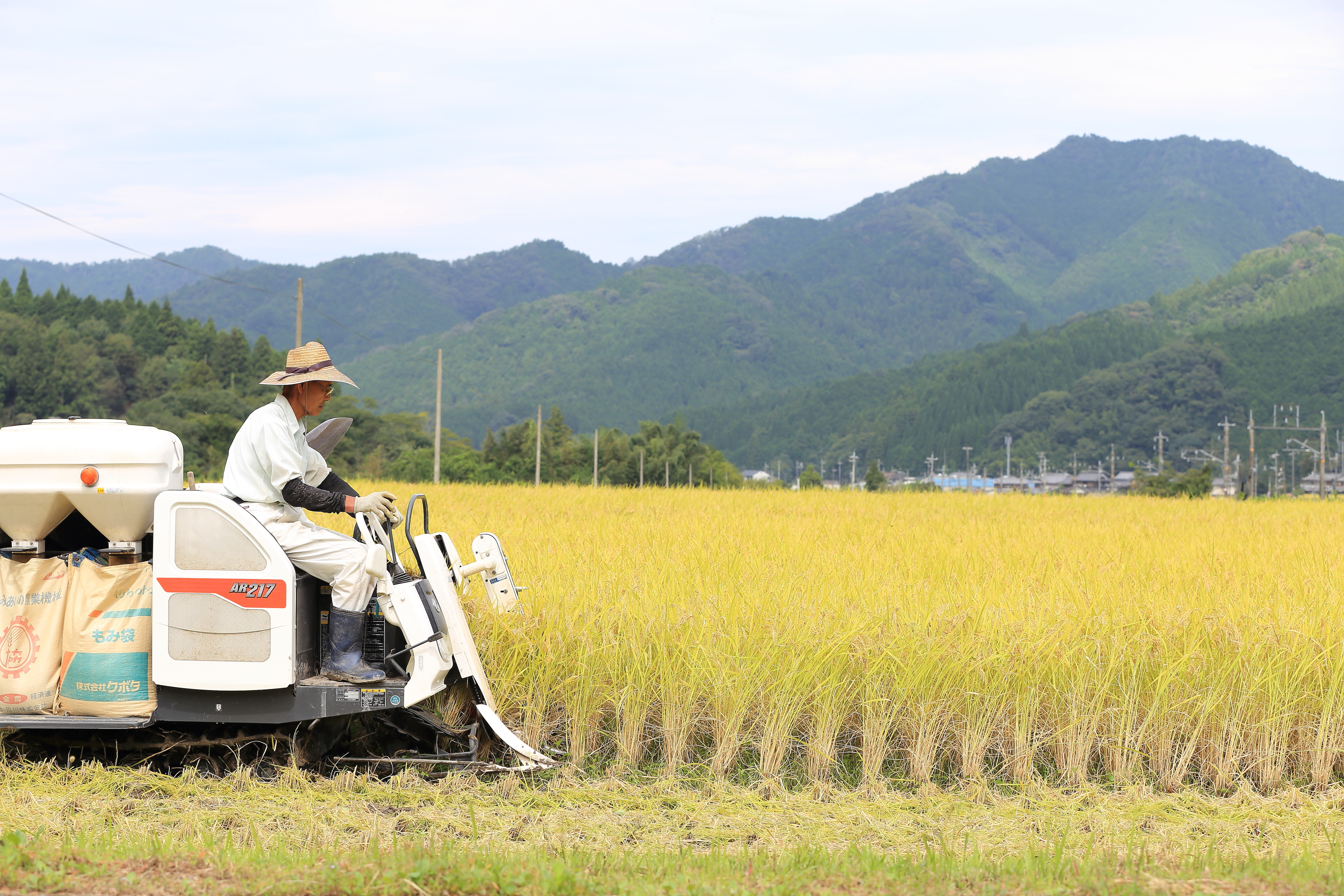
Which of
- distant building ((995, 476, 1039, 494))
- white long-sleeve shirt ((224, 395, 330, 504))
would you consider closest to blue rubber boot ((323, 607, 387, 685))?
white long-sleeve shirt ((224, 395, 330, 504))

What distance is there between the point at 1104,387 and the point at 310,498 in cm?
12817

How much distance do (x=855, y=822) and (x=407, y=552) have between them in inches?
197

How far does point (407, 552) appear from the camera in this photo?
9023 mm

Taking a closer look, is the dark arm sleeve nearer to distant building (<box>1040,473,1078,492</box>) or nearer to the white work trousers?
the white work trousers

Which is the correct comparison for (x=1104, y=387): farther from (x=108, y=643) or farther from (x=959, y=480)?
(x=108, y=643)

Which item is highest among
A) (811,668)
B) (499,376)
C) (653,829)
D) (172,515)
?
(499,376)

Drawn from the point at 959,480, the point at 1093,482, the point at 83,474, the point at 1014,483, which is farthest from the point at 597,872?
the point at 959,480

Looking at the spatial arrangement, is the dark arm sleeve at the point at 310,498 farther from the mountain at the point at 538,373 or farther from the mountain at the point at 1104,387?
the mountain at the point at 538,373

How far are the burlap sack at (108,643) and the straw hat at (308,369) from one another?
119 cm

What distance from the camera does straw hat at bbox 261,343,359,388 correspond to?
227 inches

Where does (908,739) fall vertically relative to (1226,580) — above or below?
below

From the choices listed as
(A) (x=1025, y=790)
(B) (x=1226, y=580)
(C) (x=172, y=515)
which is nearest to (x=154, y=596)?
(C) (x=172, y=515)

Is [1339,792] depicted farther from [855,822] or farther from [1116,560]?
[1116,560]

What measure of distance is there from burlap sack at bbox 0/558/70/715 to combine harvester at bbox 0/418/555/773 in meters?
0.01
